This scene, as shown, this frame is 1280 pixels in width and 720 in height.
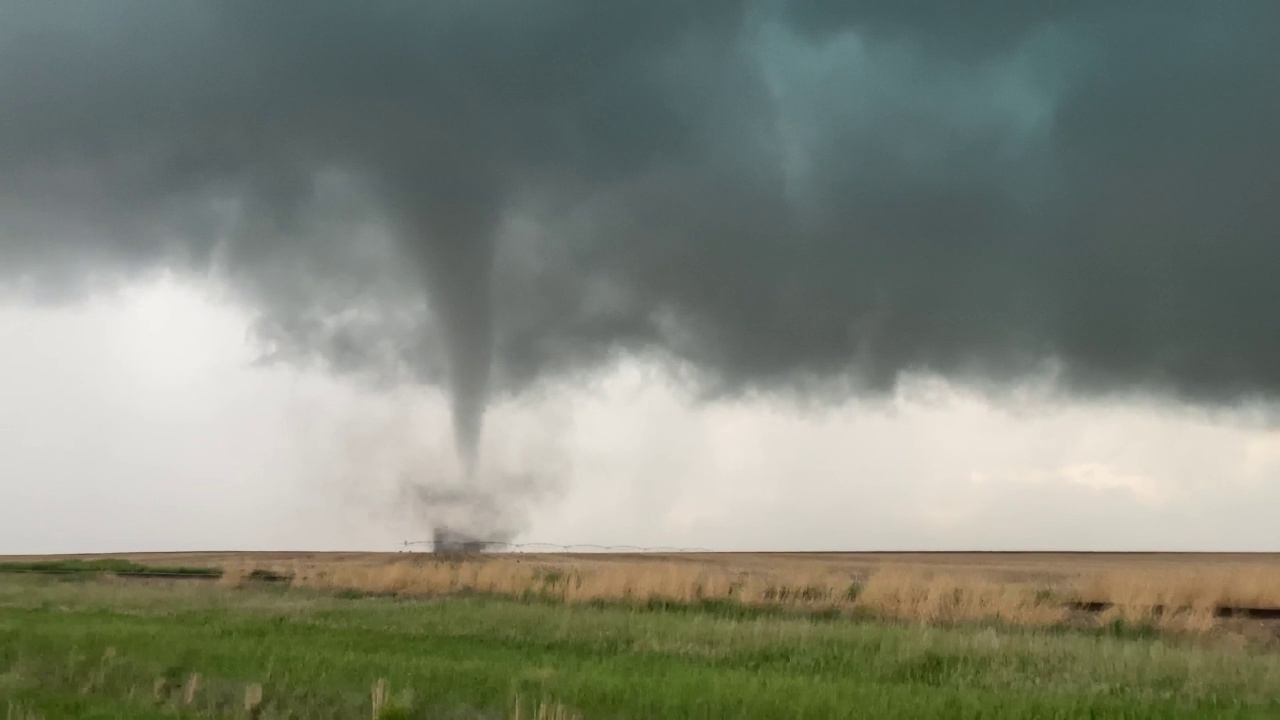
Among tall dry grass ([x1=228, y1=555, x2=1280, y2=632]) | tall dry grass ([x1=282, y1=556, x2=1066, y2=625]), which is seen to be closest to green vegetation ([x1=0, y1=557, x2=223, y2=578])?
tall dry grass ([x1=282, y1=556, x2=1066, y2=625])

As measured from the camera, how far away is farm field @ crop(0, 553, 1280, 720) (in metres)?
15.4

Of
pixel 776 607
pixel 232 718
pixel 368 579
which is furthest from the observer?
pixel 368 579

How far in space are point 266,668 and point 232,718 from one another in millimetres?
3343

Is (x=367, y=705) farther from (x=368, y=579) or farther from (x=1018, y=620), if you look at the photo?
(x=368, y=579)

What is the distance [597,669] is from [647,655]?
2.89 m

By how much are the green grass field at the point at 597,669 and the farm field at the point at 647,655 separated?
0.07 m

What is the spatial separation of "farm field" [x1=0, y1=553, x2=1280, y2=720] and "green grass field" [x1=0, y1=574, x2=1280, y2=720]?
7 centimetres

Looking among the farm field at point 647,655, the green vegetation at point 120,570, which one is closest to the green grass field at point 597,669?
the farm field at point 647,655

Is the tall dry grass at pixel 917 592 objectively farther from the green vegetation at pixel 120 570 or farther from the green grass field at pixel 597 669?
the green vegetation at pixel 120 570

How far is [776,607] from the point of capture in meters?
32.9

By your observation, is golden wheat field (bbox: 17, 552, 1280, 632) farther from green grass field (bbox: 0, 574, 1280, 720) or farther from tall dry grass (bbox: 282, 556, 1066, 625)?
green grass field (bbox: 0, 574, 1280, 720)

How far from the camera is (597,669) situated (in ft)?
59.9

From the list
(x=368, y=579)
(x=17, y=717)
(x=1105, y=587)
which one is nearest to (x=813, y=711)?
(x=17, y=717)

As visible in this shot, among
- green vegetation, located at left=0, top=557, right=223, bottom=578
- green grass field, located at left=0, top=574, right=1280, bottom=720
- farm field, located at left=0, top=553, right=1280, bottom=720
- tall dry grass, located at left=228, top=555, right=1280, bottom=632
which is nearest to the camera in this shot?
green grass field, located at left=0, top=574, right=1280, bottom=720
